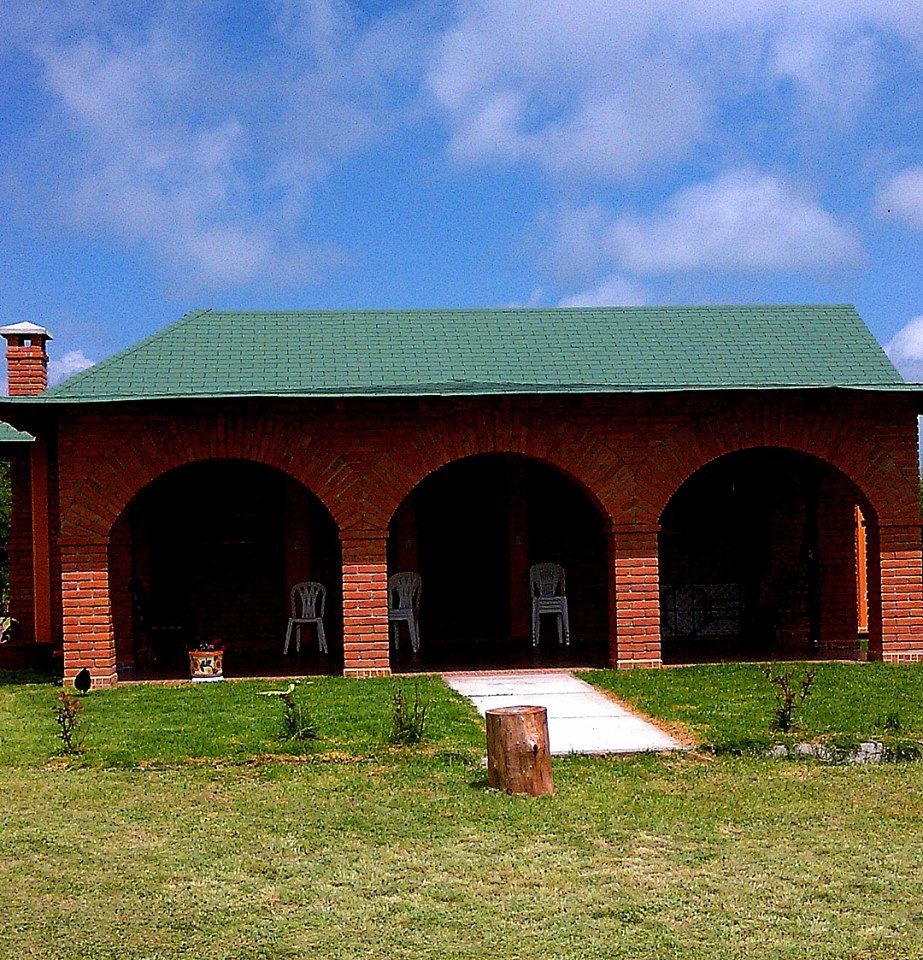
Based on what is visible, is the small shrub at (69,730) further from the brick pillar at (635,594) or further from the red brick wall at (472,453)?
the brick pillar at (635,594)

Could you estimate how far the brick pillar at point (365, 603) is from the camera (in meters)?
13.5

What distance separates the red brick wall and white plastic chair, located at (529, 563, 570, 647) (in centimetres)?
235

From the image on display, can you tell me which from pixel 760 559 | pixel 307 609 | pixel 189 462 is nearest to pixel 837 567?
pixel 760 559

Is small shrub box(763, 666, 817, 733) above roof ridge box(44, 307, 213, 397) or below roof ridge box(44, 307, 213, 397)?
below

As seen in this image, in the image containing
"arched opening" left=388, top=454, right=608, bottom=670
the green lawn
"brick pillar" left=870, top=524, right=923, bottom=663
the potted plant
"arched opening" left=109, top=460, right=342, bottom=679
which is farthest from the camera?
"arched opening" left=388, top=454, right=608, bottom=670

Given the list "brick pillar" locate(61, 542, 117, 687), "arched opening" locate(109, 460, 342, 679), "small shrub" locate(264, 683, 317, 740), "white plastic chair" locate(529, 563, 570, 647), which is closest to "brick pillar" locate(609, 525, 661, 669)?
"white plastic chair" locate(529, 563, 570, 647)

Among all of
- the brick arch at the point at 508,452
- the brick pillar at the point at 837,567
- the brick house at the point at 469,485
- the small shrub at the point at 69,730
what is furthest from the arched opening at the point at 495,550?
the small shrub at the point at 69,730

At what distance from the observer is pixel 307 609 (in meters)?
16.2

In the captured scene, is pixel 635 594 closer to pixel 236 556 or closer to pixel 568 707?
pixel 568 707

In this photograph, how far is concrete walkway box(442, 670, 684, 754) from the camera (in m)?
9.14

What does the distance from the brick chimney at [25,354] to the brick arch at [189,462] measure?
5.13 metres

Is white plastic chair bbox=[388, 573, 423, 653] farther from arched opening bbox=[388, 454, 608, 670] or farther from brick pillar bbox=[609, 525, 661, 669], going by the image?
brick pillar bbox=[609, 525, 661, 669]

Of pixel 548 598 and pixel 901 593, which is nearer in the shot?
pixel 901 593

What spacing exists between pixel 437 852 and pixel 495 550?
1109 centimetres
